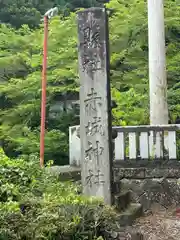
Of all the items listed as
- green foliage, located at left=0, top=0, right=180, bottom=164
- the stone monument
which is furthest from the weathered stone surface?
green foliage, located at left=0, top=0, right=180, bottom=164

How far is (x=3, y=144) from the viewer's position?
1130 cm

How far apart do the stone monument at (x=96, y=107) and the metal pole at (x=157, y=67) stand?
2.91 meters

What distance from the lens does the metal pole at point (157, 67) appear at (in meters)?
7.88

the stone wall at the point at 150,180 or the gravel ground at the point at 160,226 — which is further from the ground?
the stone wall at the point at 150,180

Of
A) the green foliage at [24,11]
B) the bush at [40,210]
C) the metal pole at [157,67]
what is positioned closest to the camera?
the bush at [40,210]

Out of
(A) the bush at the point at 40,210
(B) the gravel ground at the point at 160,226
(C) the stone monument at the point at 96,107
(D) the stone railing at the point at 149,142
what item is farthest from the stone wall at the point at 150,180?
(A) the bush at the point at 40,210

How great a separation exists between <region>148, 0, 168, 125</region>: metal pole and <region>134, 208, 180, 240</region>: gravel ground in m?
2.22

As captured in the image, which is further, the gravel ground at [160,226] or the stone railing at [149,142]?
the stone railing at [149,142]

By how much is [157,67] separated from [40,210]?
5253 millimetres

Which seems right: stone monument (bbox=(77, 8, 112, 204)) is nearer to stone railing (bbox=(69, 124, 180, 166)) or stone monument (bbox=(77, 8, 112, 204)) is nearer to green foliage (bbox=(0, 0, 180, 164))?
stone railing (bbox=(69, 124, 180, 166))

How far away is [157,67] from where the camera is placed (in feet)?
26.0

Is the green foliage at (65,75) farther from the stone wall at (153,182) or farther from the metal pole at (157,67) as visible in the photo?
the stone wall at (153,182)

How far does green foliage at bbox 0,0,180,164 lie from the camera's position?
30.5 feet

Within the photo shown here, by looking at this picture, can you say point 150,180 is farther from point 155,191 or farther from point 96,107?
point 96,107
